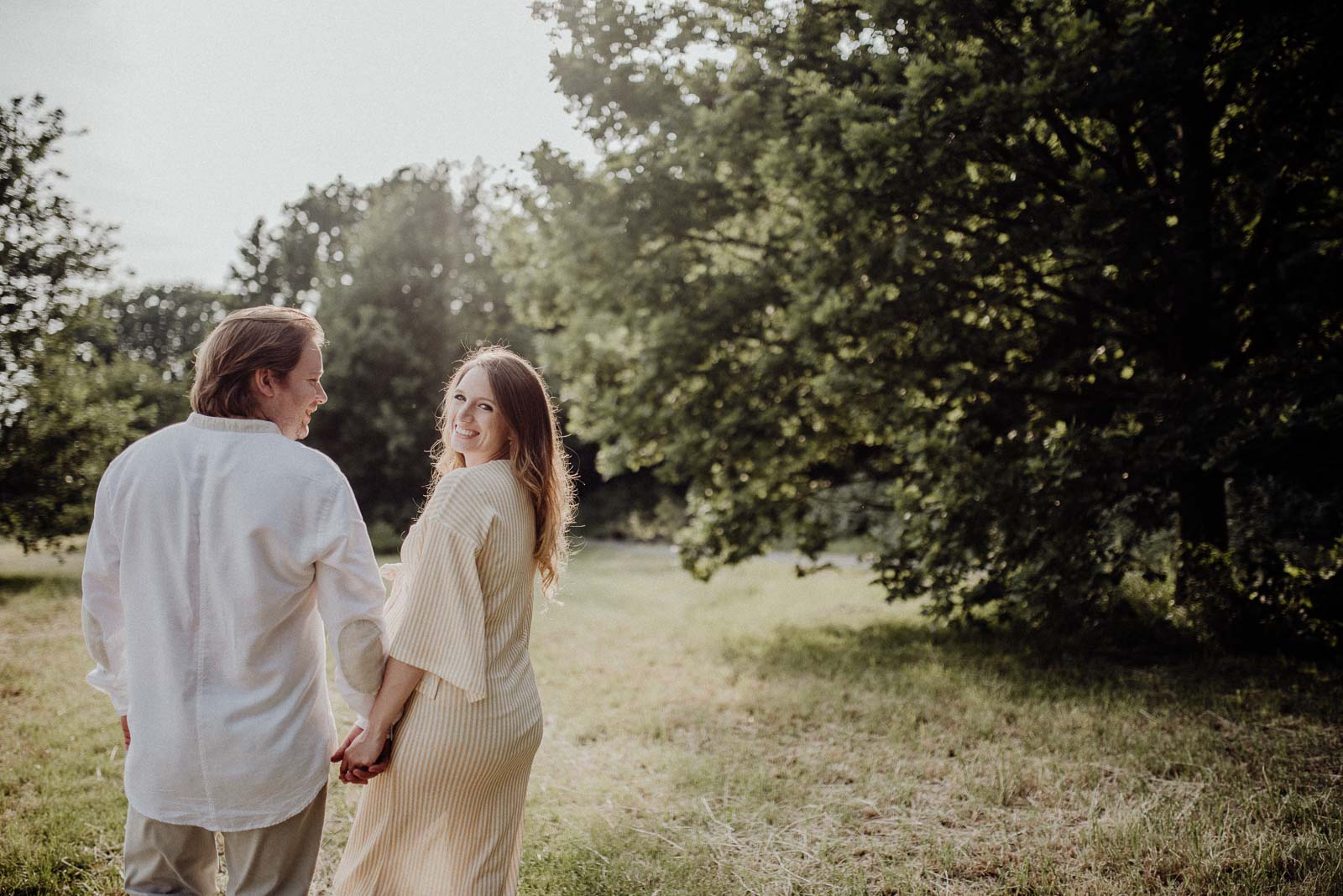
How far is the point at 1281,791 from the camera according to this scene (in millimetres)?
4254

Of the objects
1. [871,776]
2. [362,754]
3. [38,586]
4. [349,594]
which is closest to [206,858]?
[362,754]

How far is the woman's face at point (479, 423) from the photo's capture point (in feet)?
8.46

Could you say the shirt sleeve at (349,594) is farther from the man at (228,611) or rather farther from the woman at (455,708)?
the woman at (455,708)

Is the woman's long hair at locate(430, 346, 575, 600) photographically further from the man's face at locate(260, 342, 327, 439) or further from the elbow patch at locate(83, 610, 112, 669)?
the elbow patch at locate(83, 610, 112, 669)

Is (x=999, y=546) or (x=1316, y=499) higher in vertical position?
(x=1316, y=499)

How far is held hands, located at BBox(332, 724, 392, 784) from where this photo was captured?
2266 mm

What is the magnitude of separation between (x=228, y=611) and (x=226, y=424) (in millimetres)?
517

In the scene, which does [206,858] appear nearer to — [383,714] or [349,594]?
[383,714]

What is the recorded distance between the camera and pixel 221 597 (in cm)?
207

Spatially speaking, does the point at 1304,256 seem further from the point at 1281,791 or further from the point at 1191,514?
the point at 1281,791

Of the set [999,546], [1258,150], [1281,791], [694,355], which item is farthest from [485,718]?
[1258,150]

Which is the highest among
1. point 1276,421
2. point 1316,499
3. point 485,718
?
point 1276,421

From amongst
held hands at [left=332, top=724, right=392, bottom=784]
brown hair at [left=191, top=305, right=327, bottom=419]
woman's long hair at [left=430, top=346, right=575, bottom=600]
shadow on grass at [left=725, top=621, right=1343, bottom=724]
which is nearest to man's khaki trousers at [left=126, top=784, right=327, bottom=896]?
held hands at [left=332, top=724, right=392, bottom=784]

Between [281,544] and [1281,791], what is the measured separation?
525 centimetres
